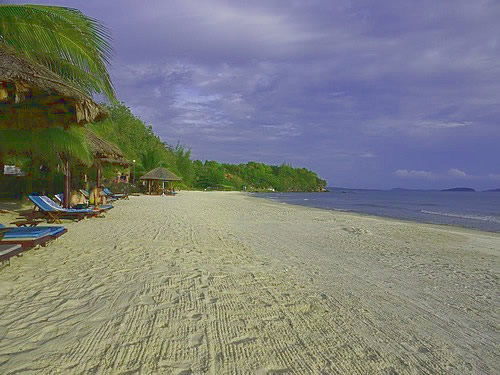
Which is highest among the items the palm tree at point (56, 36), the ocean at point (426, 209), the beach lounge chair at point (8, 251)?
the palm tree at point (56, 36)

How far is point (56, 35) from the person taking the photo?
5.50 m

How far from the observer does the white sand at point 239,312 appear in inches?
98.2

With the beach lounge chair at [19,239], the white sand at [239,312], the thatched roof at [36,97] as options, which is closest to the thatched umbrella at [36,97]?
the thatched roof at [36,97]

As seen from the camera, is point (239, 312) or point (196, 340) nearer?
point (196, 340)

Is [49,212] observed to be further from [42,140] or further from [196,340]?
[196,340]

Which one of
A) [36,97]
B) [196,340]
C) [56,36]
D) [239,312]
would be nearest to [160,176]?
[56,36]

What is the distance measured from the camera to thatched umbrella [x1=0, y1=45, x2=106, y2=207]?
3466mm

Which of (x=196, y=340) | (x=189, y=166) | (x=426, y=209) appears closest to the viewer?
(x=196, y=340)

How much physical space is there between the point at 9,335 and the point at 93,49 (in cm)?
416

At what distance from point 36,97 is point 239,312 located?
318 centimetres

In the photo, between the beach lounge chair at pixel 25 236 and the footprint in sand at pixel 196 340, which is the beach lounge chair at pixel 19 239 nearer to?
the beach lounge chair at pixel 25 236

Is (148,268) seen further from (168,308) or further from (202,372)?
(202,372)

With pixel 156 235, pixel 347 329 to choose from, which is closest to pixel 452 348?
pixel 347 329

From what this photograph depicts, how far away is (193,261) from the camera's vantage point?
18.0ft
